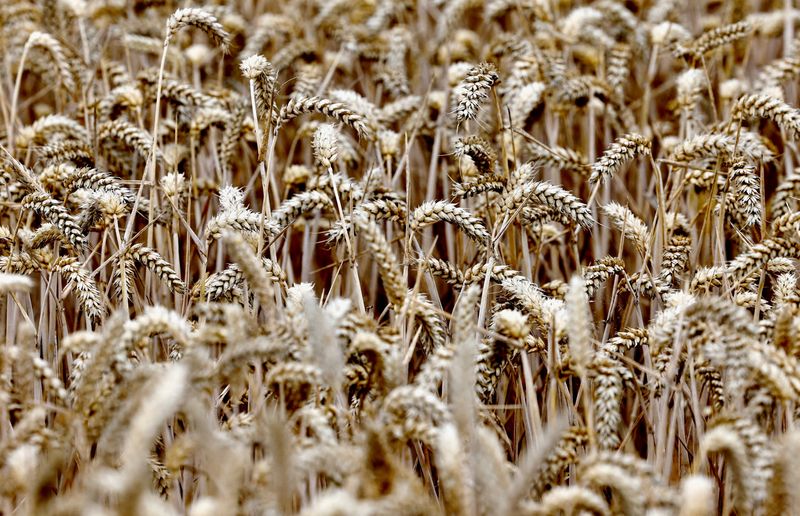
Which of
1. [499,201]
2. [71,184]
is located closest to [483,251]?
[499,201]

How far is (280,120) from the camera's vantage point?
79.4 inches

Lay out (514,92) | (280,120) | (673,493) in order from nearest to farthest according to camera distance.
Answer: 1. (673,493)
2. (280,120)
3. (514,92)

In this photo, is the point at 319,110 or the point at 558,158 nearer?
the point at 319,110

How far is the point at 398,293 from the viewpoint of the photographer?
5.72ft

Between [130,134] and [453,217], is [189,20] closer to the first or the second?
[130,134]

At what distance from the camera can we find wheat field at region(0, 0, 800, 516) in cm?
141

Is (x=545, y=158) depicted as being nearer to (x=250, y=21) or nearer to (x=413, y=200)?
(x=413, y=200)

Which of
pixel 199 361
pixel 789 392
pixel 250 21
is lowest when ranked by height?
pixel 789 392

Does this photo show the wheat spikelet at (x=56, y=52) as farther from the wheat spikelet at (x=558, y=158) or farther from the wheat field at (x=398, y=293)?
the wheat spikelet at (x=558, y=158)

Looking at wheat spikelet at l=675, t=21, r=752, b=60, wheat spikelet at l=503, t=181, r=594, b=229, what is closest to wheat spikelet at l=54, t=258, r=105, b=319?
wheat spikelet at l=503, t=181, r=594, b=229

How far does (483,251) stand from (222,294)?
0.71 m

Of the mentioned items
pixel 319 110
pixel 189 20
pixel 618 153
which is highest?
pixel 189 20

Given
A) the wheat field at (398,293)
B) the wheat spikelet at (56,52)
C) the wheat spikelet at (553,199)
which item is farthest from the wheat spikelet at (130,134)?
the wheat spikelet at (553,199)

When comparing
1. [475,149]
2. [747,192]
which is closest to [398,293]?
[475,149]
